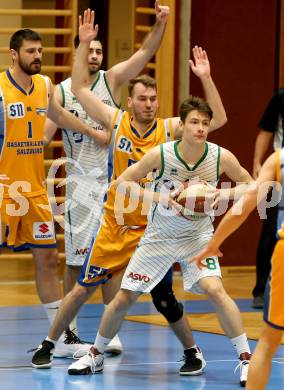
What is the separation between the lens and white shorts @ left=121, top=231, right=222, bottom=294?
21.0ft

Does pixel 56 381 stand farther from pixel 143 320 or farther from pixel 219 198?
pixel 143 320

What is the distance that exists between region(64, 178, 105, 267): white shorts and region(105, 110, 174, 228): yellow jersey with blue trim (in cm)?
77

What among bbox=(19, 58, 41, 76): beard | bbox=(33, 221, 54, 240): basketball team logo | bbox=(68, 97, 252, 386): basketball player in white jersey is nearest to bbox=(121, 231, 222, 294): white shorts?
bbox=(68, 97, 252, 386): basketball player in white jersey

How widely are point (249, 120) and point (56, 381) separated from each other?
5.54 metres

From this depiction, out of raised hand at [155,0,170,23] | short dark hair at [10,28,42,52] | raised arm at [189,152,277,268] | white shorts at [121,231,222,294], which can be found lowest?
white shorts at [121,231,222,294]

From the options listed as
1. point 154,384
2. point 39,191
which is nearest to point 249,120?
point 39,191

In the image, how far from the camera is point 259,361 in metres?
4.89

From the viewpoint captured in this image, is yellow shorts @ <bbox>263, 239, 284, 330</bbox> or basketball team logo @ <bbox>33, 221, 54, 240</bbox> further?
basketball team logo @ <bbox>33, 221, 54, 240</bbox>

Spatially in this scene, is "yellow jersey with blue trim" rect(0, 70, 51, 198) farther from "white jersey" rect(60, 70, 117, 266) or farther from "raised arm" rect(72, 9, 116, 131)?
"white jersey" rect(60, 70, 117, 266)

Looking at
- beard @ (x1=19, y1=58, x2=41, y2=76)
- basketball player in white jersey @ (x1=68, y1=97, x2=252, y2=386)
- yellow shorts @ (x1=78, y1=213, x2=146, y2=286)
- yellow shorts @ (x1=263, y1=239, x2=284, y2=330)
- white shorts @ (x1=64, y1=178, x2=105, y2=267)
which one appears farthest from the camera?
white shorts @ (x1=64, y1=178, x2=105, y2=267)

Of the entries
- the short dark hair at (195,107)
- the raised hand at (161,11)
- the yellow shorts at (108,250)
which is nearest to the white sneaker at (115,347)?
the yellow shorts at (108,250)

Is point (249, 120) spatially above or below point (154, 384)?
above

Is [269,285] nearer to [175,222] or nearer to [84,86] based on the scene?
[175,222]

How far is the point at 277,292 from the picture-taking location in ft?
15.9
